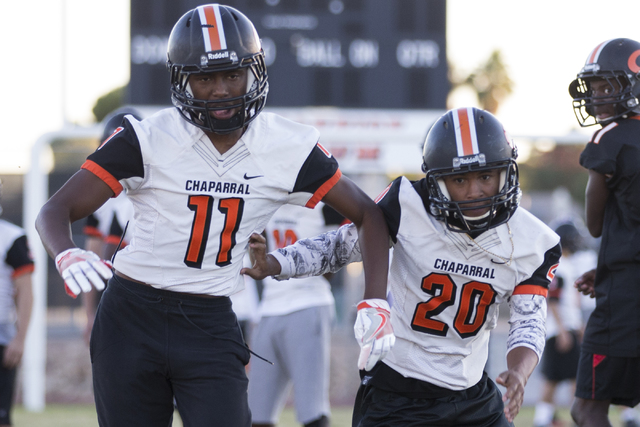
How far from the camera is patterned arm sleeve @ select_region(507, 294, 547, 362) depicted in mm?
3043

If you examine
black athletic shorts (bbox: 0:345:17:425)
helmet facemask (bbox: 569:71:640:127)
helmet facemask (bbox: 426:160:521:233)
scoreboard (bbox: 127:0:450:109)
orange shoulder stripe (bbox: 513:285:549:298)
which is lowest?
black athletic shorts (bbox: 0:345:17:425)

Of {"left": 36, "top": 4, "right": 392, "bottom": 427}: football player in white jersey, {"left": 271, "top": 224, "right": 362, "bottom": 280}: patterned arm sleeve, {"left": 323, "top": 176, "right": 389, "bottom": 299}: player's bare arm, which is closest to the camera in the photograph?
{"left": 36, "top": 4, "right": 392, "bottom": 427}: football player in white jersey

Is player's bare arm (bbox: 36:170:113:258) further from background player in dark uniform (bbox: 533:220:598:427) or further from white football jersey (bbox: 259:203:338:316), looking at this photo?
background player in dark uniform (bbox: 533:220:598:427)

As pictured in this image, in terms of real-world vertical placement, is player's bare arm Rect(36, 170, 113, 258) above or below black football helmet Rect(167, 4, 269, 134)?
below

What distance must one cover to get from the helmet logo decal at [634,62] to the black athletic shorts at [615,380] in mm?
1358

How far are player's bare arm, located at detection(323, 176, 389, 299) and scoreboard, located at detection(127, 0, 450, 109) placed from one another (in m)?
8.22

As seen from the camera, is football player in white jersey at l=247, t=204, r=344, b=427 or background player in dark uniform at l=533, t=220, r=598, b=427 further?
background player in dark uniform at l=533, t=220, r=598, b=427

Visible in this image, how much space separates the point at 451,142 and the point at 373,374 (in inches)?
38.5

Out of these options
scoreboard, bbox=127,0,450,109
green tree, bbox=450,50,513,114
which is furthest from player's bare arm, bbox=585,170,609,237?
green tree, bbox=450,50,513,114

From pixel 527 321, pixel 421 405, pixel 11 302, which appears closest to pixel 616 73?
pixel 527 321

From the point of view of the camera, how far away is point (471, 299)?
3.06 meters

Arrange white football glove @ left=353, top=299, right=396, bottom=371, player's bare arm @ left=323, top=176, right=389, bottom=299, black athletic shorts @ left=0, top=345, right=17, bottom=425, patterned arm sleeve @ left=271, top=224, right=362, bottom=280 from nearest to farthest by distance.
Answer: white football glove @ left=353, top=299, right=396, bottom=371, player's bare arm @ left=323, top=176, right=389, bottom=299, patterned arm sleeve @ left=271, top=224, right=362, bottom=280, black athletic shorts @ left=0, top=345, right=17, bottom=425

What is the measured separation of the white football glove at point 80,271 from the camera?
2.32 metres

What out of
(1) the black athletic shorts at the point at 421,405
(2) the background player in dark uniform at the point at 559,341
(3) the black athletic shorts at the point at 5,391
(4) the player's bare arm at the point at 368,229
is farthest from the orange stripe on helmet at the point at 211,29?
(2) the background player in dark uniform at the point at 559,341
